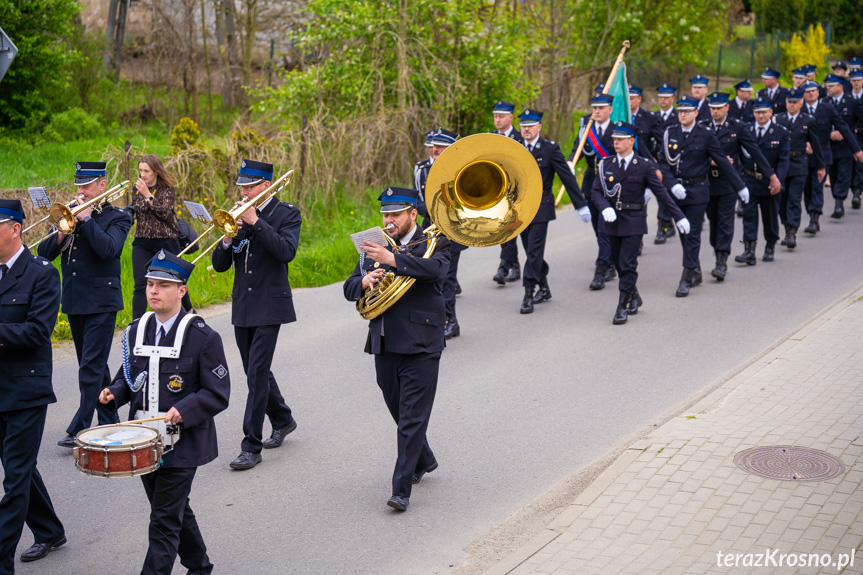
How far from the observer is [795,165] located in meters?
13.7

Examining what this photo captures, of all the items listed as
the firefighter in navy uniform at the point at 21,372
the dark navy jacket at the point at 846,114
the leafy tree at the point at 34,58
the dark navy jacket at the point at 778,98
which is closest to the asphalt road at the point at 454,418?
the firefighter in navy uniform at the point at 21,372

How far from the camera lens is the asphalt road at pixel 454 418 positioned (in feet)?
18.9

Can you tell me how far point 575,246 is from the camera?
1452cm

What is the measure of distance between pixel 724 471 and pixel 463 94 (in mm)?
12807

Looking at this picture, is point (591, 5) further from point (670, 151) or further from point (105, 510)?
point (105, 510)

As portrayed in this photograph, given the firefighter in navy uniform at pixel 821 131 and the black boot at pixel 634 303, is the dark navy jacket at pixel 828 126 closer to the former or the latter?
the firefighter in navy uniform at pixel 821 131

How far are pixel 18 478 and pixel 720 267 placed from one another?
925 centimetres

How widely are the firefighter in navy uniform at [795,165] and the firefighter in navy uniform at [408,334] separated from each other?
8.92m

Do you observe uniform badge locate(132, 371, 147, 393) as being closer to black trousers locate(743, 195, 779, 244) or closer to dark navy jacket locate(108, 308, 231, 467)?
dark navy jacket locate(108, 308, 231, 467)

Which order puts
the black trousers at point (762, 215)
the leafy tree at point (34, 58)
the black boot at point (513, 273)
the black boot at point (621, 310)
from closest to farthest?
the black boot at point (621, 310) → the black boot at point (513, 273) → the black trousers at point (762, 215) → the leafy tree at point (34, 58)

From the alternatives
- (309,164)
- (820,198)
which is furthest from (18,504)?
(820,198)

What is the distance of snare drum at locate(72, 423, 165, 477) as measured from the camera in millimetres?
4465

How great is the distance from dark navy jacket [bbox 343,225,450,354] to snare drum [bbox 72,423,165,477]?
189cm

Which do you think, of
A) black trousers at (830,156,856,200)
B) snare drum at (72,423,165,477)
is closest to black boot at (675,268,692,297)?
black trousers at (830,156,856,200)
